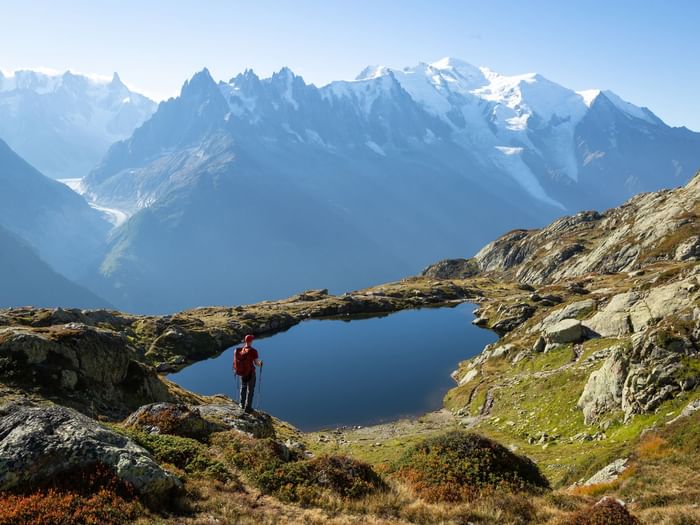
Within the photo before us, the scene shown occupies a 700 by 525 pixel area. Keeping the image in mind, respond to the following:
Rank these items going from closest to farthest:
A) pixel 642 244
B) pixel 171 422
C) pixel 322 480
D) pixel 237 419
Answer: pixel 322 480, pixel 171 422, pixel 237 419, pixel 642 244

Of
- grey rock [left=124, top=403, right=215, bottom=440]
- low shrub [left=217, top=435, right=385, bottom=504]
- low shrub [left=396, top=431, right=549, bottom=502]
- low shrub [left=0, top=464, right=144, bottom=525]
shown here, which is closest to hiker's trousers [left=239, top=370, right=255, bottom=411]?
grey rock [left=124, top=403, right=215, bottom=440]

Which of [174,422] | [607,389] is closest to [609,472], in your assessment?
[607,389]

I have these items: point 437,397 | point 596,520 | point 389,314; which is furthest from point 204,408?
point 389,314

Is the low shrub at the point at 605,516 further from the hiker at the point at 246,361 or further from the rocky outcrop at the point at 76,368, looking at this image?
the rocky outcrop at the point at 76,368

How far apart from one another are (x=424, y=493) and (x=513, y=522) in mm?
3822

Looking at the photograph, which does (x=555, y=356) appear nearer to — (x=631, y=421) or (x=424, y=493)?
(x=631, y=421)

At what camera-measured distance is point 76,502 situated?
1531 cm

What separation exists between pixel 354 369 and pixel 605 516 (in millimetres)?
79675

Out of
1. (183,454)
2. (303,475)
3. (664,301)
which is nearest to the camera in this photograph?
(303,475)

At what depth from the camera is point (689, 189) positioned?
160m

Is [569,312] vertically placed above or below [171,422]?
above

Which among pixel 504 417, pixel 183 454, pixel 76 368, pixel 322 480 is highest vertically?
pixel 76 368

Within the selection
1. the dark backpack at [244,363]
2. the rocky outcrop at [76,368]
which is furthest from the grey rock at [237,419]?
the rocky outcrop at [76,368]

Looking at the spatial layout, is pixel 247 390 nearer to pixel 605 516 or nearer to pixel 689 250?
pixel 605 516
